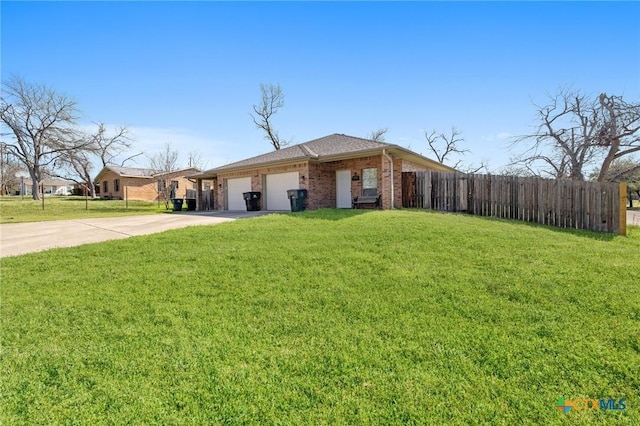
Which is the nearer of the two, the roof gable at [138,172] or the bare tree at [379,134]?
the roof gable at [138,172]

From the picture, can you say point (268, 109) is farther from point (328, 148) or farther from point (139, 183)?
point (328, 148)

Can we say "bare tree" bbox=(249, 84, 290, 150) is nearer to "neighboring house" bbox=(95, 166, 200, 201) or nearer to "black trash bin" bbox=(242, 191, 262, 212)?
"neighboring house" bbox=(95, 166, 200, 201)

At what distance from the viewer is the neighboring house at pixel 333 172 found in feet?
40.5

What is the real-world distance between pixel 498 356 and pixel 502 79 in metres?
10.8

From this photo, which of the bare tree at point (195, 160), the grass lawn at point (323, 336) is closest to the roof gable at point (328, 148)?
the grass lawn at point (323, 336)

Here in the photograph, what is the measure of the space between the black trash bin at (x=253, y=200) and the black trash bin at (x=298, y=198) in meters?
2.88

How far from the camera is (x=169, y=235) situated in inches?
310

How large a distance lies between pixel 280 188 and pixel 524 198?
10.0 metres

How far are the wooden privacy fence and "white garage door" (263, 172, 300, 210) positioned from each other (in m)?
5.15

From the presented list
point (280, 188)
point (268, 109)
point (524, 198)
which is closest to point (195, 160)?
point (268, 109)

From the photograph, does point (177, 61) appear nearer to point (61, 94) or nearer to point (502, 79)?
point (502, 79)

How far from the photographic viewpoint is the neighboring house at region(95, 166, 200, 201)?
112 feet

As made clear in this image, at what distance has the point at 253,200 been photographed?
16047 mm

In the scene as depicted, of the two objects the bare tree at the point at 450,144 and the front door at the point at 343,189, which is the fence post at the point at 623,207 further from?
the bare tree at the point at 450,144
